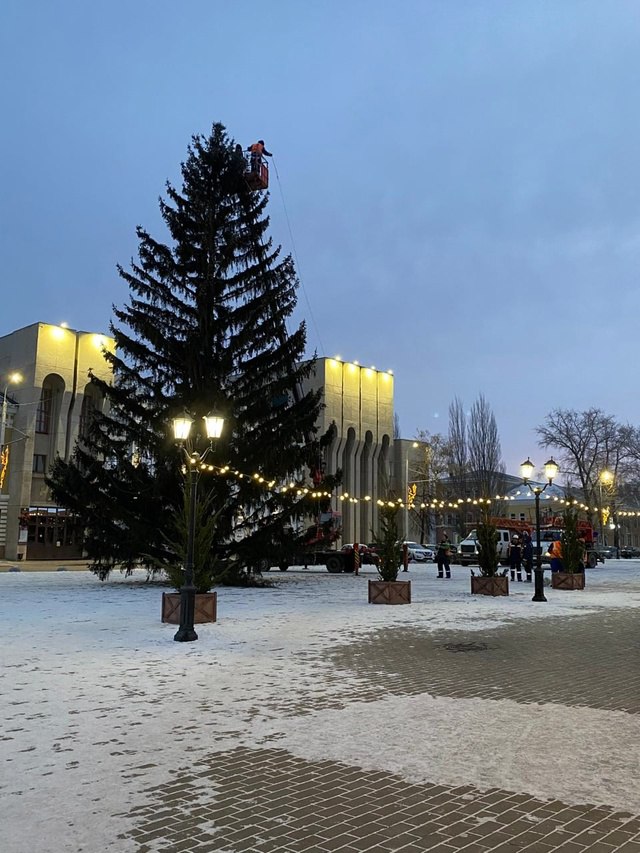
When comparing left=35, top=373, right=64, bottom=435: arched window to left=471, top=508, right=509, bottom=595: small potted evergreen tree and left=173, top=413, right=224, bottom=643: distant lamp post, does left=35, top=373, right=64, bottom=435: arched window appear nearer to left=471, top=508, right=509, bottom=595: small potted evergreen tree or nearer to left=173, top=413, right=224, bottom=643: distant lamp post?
left=471, top=508, right=509, bottom=595: small potted evergreen tree

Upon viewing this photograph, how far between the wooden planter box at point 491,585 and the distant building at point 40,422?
30121 mm

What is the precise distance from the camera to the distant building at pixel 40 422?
143 ft

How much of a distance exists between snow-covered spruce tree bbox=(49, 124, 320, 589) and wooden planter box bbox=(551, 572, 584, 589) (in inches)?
376

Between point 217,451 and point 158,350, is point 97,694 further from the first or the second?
point 158,350

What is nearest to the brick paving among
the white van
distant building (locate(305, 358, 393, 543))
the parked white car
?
the white van

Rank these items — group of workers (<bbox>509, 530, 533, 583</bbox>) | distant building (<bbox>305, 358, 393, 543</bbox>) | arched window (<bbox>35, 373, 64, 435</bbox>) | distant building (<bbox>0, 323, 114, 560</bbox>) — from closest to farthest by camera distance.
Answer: group of workers (<bbox>509, 530, 533, 583</bbox>) → distant building (<bbox>0, 323, 114, 560</bbox>) → arched window (<bbox>35, 373, 64, 435</bbox>) → distant building (<bbox>305, 358, 393, 543</bbox>)

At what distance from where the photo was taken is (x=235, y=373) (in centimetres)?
2373

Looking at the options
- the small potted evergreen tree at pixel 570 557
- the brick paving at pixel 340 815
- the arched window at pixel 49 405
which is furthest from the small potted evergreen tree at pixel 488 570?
the arched window at pixel 49 405

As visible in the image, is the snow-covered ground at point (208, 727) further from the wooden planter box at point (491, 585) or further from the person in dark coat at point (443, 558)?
the person in dark coat at point (443, 558)

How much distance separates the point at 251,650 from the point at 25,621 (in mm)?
5367

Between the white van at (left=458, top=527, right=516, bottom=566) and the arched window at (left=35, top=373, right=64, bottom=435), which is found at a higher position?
the arched window at (left=35, top=373, right=64, bottom=435)

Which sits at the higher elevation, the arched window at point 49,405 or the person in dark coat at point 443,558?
the arched window at point 49,405

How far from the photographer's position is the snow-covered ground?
435cm

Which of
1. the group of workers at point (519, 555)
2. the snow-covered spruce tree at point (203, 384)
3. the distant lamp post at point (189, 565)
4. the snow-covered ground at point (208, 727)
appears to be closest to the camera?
the snow-covered ground at point (208, 727)
